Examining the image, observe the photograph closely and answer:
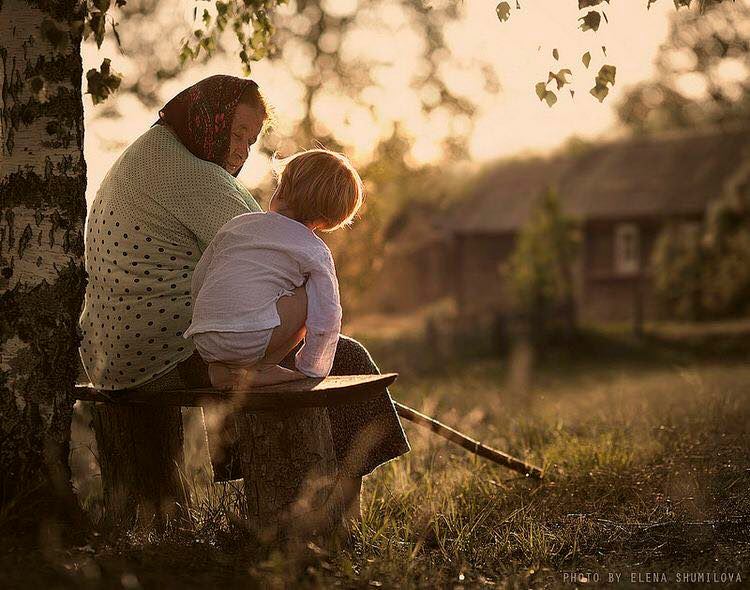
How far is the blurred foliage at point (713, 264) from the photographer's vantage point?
65.2 feet

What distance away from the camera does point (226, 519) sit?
12.2ft

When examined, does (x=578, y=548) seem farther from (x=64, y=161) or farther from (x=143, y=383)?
(x=64, y=161)

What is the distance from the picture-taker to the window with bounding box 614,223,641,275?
2538 cm

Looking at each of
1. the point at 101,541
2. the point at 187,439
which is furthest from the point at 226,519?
the point at 187,439

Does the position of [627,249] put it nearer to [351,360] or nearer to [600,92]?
[600,92]

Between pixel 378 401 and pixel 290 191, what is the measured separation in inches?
36.7

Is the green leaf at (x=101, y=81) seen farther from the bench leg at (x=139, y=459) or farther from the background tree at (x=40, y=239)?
the bench leg at (x=139, y=459)

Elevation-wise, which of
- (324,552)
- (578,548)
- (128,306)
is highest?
(128,306)

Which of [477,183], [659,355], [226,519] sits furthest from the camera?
[477,183]

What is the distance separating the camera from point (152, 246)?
3.73m

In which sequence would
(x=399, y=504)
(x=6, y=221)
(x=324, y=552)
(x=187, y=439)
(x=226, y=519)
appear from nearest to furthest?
(x=324, y=552) < (x=6, y=221) < (x=226, y=519) < (x=399, y=504) < (x=187, y=439)

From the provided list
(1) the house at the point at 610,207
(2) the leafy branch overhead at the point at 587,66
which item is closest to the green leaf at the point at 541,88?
(2) the leafy branch overhead at the point at 587,66

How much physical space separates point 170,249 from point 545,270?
15.2 meters

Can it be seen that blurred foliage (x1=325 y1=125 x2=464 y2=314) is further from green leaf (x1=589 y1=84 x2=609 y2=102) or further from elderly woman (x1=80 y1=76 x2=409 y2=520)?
Result: elderly woman (x1=80 y1=76 x2=409 y2=520)
